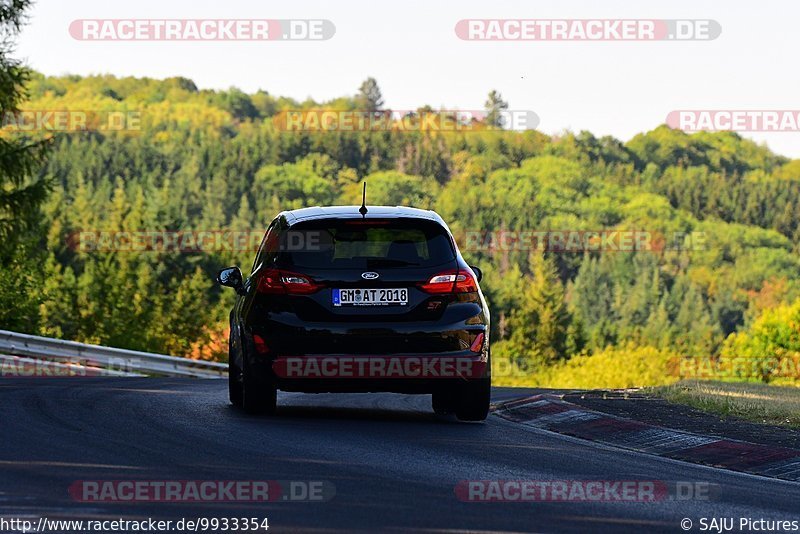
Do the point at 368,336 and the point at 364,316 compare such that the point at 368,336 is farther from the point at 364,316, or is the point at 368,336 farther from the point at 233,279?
the point at 233,279

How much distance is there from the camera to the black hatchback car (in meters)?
11.9

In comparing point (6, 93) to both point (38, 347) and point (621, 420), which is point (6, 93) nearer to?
point (38, 347)

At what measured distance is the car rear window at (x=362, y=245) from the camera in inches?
475

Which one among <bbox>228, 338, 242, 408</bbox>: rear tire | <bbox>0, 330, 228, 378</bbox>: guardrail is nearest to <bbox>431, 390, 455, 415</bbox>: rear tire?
<bbox>228, 338, 242, 408</bbox>: rear tire

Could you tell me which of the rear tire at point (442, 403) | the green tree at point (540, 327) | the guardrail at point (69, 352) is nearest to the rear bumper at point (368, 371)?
the rear tire at point (442, 403)

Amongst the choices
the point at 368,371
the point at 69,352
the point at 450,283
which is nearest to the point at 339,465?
the point at 368,371

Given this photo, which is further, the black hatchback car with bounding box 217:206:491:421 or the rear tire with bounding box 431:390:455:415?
the rear tire with bounding box 431:390:455:415

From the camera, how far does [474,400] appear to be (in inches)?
494

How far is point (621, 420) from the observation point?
40.9ft

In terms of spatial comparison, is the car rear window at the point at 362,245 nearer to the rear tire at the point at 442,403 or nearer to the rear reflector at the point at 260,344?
the rear reflector at the point at 260,344

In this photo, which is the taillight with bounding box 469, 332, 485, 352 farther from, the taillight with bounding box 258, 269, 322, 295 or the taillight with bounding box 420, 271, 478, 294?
the taillight with bounding box 258, 269, 322, 295

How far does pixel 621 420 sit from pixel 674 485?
3.45 m

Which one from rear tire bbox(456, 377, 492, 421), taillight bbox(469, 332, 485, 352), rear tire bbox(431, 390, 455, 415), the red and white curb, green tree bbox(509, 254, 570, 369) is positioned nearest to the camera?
the red and white curb

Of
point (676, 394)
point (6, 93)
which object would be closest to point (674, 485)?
point (676, 394)
